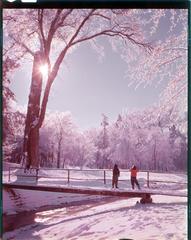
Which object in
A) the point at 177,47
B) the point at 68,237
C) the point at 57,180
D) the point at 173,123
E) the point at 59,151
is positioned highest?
the point at 177,47

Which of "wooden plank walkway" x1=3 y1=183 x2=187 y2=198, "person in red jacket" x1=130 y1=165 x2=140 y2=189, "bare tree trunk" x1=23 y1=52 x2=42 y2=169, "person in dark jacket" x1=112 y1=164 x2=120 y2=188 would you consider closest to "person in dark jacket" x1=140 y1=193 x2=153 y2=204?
"wooden plank walkway" x1=3 y1=183 x2=187 y2=198

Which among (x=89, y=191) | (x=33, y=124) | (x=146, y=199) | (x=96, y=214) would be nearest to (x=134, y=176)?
(x=146, y=199)

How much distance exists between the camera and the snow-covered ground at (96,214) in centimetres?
302

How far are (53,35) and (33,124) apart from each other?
90 centimetres

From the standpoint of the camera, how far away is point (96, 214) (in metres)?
3.53

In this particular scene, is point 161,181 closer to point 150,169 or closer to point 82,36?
point 150,169

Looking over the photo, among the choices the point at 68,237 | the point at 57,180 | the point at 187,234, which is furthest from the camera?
the point at 57,180

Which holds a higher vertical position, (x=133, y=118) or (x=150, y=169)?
(x=133, y=118)

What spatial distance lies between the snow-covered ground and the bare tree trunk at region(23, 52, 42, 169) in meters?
0.23

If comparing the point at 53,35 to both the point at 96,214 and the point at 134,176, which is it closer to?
the point at 134,176

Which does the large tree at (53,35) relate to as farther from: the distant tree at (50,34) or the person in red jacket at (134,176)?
the person in red jacket at (134,176)

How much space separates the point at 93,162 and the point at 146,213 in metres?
0.66

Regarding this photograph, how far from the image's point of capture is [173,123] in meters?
3.20

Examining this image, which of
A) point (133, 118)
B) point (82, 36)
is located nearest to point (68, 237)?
point (133, 118)
